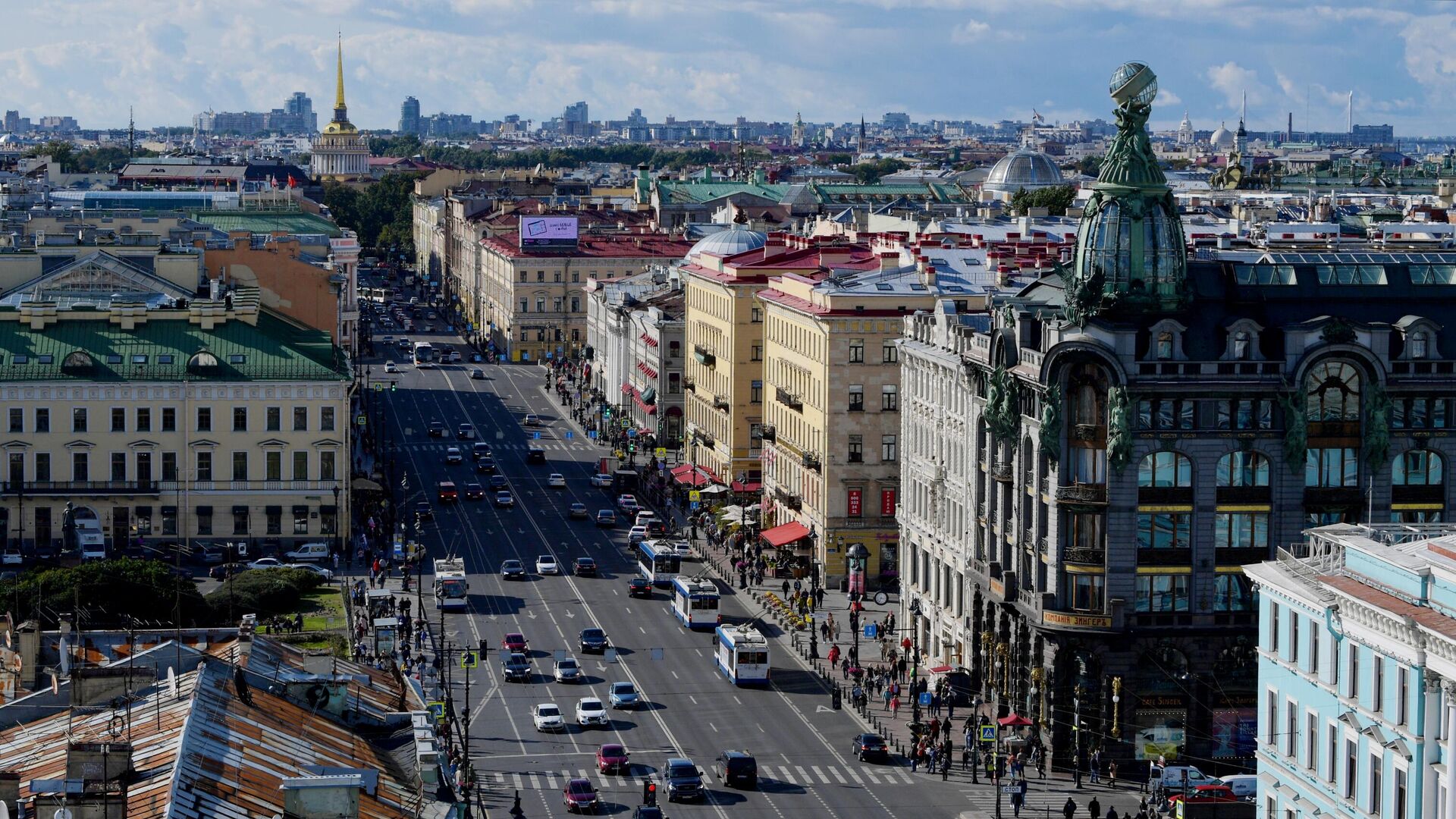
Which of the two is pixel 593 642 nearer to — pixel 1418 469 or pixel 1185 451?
pixel 1185 451

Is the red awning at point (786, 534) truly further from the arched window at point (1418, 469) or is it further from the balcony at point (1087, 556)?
the arched window at point (1418, 469)

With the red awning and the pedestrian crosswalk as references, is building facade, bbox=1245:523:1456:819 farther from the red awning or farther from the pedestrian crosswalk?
the red awning

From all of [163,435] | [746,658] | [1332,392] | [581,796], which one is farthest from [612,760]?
[163,435]

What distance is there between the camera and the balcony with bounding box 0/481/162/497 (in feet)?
395

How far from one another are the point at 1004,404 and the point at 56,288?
60.3m

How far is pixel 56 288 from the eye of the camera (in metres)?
131

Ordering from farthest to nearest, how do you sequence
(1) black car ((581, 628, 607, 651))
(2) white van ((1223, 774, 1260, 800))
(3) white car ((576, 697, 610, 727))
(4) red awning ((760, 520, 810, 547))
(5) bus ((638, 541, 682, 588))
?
(4) red awning ((760, 520, 810, 547)) < (5) bus ((638, 541, 682, 588)) < (1) black car ((581, 628, 607, 651)) < (3) white car ((576, 697, 610, 727)) < (2) white van ((1223, 774, 1260, 800))

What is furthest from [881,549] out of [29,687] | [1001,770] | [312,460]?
[29,687]

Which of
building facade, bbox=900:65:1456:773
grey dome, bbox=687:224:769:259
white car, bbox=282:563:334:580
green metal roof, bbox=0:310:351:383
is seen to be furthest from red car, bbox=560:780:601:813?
grey dome, bbox=687:224:769:259

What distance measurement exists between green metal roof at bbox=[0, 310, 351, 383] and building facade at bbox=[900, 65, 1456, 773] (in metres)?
47.3

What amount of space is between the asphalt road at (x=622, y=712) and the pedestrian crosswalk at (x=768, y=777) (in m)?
0.07

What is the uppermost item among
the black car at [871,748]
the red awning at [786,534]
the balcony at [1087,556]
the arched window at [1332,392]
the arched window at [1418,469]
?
the arched window at [1332,392]

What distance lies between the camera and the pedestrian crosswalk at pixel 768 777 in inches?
3196

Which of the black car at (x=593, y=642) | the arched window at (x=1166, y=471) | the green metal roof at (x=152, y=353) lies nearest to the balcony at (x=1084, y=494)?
the arched window at (x=1166, y=471)
